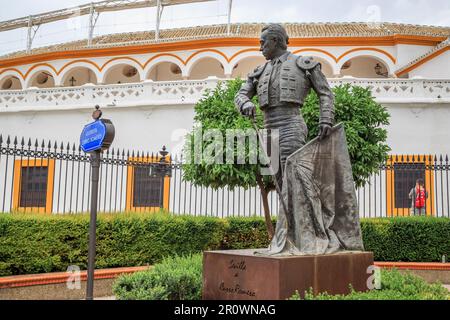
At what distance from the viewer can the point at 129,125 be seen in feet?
60.1

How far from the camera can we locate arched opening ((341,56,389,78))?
24.6 meters

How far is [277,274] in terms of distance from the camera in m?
4.61

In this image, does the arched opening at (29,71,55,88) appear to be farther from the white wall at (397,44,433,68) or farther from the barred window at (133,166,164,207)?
the white wall at (397,44,433,68)

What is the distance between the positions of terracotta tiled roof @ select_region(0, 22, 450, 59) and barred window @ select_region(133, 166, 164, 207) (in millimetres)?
8219

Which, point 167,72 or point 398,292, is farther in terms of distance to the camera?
point 167,72

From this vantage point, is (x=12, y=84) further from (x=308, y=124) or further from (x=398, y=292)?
(x=398, y=292)

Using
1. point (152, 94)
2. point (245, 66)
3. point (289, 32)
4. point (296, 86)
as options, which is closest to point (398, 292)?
point (296, 86)

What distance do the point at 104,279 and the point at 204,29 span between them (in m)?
21.1

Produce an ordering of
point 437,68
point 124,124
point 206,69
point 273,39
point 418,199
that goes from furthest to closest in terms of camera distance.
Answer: point 206,69 < point 437,68 < point 124,124 < point 418,199 < point 273,39

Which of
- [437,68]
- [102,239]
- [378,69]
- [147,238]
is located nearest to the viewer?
[102,239]

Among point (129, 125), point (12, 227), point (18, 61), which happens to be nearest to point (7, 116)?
point (129, 125)

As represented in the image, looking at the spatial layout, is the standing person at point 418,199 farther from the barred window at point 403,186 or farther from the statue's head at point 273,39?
the statue's head at point 273,39

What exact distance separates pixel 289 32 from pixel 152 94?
9.34 m

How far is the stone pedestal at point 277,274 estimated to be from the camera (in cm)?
467
